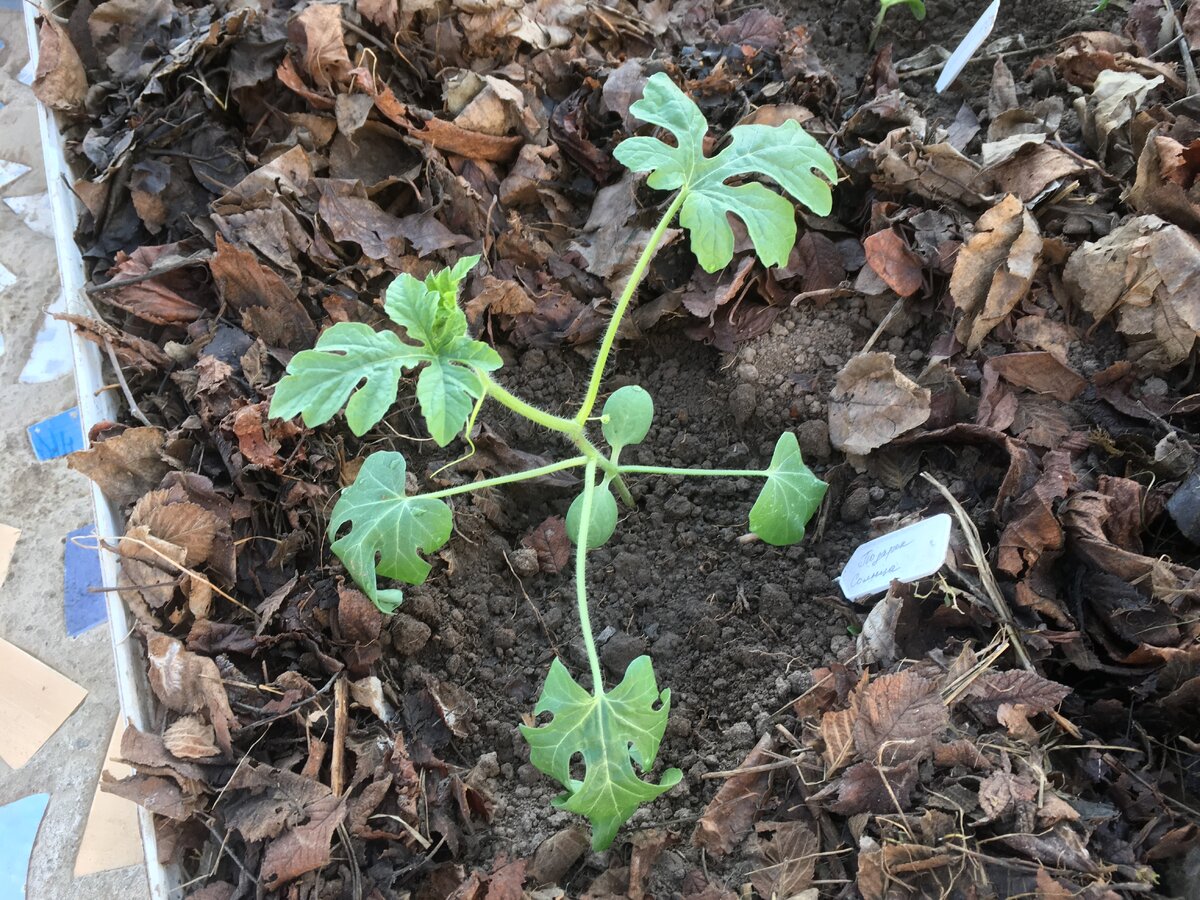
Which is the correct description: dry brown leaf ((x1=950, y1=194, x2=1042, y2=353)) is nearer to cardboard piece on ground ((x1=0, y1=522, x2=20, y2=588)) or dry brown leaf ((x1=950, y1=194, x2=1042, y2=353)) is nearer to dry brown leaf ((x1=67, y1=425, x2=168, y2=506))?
dry brown leaf ((x1=67, y1=425, x2=168, y2=506))

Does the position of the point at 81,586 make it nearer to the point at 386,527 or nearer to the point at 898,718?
the point at 386,527

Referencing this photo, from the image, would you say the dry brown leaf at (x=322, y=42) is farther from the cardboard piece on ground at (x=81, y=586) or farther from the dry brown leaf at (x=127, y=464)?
the cardboard piece on ground at (x=81, y=586)

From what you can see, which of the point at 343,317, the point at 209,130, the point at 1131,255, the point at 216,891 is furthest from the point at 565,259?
the point at 216,891

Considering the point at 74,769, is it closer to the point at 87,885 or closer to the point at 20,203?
the point at 87,885

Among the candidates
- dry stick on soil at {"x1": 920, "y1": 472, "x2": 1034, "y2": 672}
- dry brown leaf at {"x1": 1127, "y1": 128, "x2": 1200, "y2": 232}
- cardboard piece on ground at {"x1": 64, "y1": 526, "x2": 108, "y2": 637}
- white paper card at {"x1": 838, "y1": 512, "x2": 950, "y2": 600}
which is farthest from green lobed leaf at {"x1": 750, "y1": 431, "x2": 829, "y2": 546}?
cardboard piece on ground at {"x1": 64, "y1": 526, "x2": 108, "y2": 637}

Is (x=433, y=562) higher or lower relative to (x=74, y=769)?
higher

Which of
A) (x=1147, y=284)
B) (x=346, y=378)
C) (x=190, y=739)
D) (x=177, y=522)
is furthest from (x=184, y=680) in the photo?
(x=1147, y=284)
